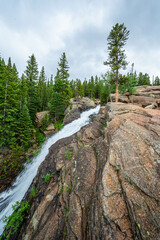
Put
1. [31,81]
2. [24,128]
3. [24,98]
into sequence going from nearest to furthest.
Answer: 1. [24,128]
2. [24,98]
3. [31,81]

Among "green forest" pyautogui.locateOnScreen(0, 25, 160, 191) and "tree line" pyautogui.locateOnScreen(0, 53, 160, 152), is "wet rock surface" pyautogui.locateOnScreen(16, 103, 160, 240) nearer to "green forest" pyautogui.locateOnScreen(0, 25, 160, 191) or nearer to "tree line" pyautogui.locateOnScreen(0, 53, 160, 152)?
"green forest" pyautogui.locateOnScreen(0, 25, 160, 191)

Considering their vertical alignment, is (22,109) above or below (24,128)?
above

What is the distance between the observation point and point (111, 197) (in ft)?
9.65

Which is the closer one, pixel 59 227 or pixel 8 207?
pixel 59 227

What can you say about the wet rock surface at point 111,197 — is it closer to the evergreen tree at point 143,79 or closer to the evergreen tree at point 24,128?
the evergreen tree at point 24,128

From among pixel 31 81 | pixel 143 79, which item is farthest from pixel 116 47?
pixel 143 79

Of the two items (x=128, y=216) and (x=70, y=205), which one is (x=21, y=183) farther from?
(x=128, y=216)

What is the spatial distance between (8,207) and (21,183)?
1.76 metres

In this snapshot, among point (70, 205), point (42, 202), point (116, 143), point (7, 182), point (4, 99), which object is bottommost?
point (7, 182)

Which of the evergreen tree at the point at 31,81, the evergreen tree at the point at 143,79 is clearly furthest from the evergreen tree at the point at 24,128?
the evergreen tree at the point at 143,79

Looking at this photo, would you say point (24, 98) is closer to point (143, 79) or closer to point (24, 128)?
point (24, 128)

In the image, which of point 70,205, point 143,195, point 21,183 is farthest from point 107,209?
point 21,183

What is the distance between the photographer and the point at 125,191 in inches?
115

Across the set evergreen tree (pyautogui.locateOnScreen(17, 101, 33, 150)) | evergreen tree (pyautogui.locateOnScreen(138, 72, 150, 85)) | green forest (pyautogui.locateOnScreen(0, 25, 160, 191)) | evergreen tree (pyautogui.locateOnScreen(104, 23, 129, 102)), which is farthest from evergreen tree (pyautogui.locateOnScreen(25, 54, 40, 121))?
evergreen tree (pyautogui.locateOnScreen(138, 72, 150, 85))
